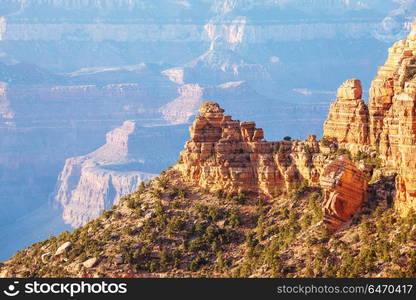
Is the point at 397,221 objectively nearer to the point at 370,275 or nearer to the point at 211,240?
the point at 370,275

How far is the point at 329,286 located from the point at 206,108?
1855 centimetres

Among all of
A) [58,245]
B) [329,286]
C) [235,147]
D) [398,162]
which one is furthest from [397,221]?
[58,245]

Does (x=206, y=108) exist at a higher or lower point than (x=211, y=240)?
higher

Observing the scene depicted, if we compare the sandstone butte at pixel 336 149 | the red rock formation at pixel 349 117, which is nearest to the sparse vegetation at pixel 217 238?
the sandstone butte at pixel 336 149

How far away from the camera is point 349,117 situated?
62562 millimetres

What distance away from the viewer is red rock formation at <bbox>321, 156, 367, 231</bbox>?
189ft

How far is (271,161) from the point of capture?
64.2 meters

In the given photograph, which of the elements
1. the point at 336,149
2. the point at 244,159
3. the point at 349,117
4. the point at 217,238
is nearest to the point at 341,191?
the point at 336,149

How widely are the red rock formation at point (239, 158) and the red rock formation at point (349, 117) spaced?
1.11 m

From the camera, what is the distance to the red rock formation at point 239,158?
209 feet

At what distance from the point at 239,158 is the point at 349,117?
5204 millimetres

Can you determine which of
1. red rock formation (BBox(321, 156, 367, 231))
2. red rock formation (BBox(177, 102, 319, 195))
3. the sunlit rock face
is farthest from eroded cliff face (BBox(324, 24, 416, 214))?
red rock formation (BBox(177, 102, 319, 195))

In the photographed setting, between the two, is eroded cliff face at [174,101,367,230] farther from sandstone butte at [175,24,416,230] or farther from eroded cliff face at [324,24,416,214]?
eroded cliff face at [324,24,416,214]

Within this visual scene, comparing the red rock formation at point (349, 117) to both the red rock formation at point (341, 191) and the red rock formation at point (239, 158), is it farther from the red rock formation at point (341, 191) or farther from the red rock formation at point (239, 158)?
the red rock formation at point (341, 191)
